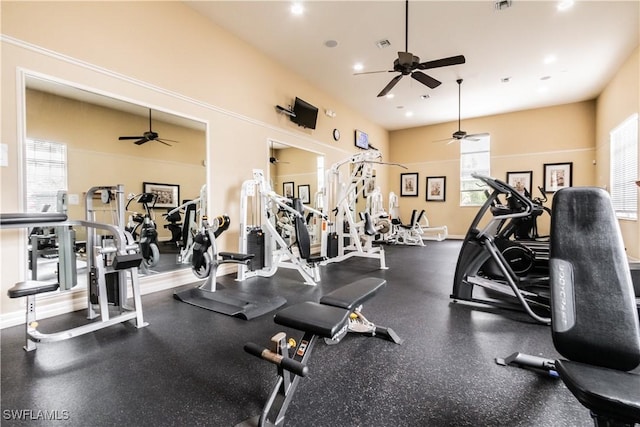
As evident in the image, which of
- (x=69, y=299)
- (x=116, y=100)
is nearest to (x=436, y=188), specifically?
(x=116, y=100)

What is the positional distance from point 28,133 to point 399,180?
9.12 metres

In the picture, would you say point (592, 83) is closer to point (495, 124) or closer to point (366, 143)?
point (495, 124)

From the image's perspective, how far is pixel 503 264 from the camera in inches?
101

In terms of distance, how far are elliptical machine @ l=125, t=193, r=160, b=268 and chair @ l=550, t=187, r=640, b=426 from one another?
3.93m

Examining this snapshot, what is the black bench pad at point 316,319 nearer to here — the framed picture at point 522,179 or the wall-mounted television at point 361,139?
the wall-mounted television at point 361,139

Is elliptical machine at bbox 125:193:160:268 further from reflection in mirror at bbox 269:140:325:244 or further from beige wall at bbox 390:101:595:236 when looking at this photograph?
beige wall at bbox 390:101:595:236

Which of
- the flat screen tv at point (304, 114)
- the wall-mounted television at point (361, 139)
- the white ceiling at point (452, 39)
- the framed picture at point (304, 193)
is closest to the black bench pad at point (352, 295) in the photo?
the white ceiling at point (452, 39)

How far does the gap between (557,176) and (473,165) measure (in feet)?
6.72

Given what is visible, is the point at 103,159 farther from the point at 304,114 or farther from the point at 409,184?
the point at 409,184

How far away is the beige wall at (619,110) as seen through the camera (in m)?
4.72

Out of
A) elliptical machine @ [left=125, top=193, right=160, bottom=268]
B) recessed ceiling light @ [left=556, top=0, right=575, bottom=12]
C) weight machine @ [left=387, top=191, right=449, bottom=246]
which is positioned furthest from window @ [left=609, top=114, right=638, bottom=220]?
elliptical machine @ [left=125, top=193, right=160, bottom=268]

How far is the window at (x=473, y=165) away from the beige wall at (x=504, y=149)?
14 cm

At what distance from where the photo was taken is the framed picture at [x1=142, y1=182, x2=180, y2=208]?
3.57m

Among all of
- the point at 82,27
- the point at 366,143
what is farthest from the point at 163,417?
the point at 366,143
